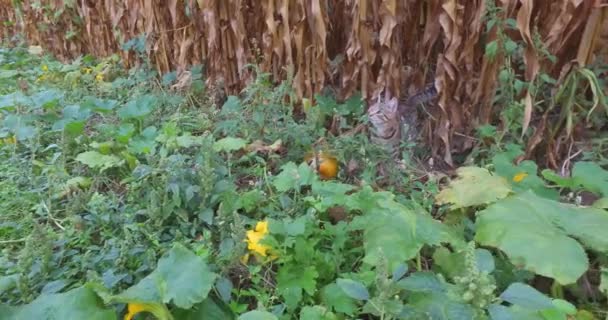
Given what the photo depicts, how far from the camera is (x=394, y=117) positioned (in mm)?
2420

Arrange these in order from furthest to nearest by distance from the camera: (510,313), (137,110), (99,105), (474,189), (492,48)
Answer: (99,105)
(137,110)
(492,48)
(474,189)
(510,313)

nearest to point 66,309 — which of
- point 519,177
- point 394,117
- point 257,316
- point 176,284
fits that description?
point 176,284

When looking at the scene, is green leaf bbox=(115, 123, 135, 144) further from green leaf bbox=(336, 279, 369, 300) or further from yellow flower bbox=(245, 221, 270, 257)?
green leaf bbox=(336, 279, 369, 300)

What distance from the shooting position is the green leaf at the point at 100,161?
87.6 inches

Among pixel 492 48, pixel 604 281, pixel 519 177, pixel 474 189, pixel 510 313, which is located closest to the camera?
pixel 510 313

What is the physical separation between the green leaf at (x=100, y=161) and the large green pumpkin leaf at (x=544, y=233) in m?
1.51

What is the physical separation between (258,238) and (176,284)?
0.35 metres

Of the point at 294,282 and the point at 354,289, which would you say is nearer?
the point at 354,289

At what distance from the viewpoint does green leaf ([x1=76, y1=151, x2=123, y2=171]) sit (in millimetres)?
2225

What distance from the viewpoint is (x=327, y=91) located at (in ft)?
8.87

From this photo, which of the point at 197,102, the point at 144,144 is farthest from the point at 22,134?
the point at 197,102

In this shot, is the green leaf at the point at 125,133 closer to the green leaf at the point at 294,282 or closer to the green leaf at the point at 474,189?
the green leaf at the point at 294,282

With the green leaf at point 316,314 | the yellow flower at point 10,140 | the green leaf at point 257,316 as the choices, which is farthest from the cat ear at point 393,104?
the yellow flower at point 10,140

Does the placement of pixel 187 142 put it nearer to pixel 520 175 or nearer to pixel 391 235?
pixel 391 235
